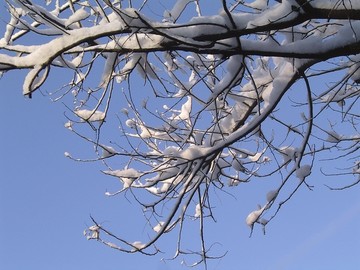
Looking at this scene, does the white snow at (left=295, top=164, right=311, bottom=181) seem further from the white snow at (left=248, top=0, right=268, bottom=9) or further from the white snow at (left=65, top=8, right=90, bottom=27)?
the white snow at (left=65, top=8, right=90, bottom=27)

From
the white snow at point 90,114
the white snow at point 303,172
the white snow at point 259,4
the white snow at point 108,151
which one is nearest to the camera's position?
the white snow at point 259,4

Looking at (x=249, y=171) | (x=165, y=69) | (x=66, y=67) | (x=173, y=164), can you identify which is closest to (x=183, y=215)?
(x=173, y=164)

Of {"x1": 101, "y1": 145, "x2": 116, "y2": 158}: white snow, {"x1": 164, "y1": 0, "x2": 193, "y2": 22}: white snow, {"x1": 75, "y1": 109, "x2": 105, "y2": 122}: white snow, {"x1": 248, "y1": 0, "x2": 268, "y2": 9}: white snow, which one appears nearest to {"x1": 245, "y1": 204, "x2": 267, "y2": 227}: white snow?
{"x1": 101, "y1": 145, "x2": 116, "y2": 158}: white snow

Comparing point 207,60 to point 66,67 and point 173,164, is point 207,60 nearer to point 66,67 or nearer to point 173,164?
point 173,164

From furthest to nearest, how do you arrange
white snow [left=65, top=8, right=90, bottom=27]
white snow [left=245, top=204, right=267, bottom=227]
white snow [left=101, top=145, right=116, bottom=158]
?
1. white snow [left=245, top=204, right=267, bottom=227]
2. white snow [left=101, top=145, right=116, bottom=158]
3. white snow [left=65, top=8, right=90, bottom=27]

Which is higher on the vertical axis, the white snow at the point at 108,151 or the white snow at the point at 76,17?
the white snow at the point at 108,151

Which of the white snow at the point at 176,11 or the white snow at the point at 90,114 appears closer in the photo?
the white snow at the point at 176,11

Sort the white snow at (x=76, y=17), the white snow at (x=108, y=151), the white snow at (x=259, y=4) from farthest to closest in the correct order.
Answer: the white snow at (x=108, y=151)
the white snow at (x=259, y=4)
the white snow at (x=76, y=17)

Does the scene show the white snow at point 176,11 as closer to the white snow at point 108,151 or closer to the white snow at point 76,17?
the white snow at point 76,17

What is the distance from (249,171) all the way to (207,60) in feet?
3.35

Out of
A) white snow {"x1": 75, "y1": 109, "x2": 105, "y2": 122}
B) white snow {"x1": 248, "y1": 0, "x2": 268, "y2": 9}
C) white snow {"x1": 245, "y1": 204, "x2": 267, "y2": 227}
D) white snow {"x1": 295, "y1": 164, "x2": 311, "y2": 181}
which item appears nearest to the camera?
white snow {"x1": 248, "y1": 0, "x2": 268, "y2": 9}

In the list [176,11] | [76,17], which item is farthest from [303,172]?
[76,17]

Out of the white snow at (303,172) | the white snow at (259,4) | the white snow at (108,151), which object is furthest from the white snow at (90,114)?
the white snow at (303,172)

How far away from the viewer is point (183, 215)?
3787mm
